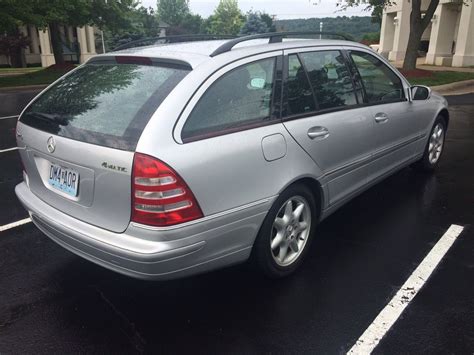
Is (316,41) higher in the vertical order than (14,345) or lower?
higher

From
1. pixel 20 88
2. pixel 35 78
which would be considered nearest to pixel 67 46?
pixel 35 78

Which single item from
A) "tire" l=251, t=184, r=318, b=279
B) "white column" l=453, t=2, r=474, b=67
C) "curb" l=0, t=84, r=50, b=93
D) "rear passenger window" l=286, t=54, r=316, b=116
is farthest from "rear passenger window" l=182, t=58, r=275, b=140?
"white column" l=453, t=2, r=474, b=67

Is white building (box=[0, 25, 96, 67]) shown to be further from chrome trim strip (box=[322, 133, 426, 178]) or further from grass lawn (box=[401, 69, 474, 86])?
chrome trim strip (box=[322, 133, 426, 178])

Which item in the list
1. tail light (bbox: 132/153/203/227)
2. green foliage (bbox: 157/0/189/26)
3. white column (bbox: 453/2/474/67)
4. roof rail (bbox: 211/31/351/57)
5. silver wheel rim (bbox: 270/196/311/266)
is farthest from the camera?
green foliage (bbox: 157/0/189/26)

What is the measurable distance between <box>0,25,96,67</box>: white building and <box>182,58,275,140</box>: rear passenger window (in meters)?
35.3

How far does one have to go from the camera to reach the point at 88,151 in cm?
251

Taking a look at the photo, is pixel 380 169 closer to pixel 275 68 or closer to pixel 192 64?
pixel 275 68

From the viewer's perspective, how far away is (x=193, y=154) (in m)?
2.43

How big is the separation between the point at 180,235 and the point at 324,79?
1.86 metres

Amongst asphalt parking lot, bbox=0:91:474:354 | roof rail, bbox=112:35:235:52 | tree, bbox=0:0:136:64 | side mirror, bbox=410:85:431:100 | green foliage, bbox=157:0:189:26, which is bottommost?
asphalt parking lot, bbox=0:91:474:354

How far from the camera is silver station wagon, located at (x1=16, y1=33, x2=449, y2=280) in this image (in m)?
2.40

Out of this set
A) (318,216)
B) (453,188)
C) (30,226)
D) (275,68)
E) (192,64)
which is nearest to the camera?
(192,64)

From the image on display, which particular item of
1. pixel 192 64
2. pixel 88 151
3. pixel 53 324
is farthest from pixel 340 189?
pixel 53 324

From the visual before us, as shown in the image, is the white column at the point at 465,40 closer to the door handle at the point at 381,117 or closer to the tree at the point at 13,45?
the door handle at the point at 381,117
